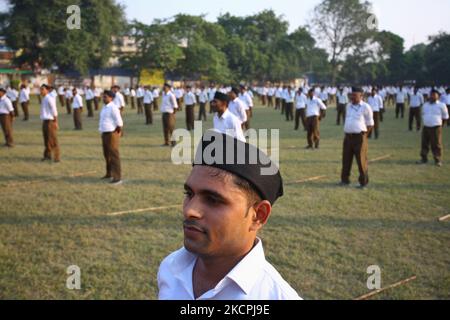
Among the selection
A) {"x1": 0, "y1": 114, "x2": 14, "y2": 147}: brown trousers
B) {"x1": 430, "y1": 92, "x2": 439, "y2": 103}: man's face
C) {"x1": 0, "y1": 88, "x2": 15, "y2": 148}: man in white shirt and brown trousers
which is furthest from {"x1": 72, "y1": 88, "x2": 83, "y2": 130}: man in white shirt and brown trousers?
{"x1": 430, "y1": 92, "x2": 439, "y2": 103}: man's face

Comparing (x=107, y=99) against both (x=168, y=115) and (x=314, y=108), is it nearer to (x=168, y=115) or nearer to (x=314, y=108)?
(x=168, y=115)

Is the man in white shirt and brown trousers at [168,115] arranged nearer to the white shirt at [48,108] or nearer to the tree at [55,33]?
the white shirt at [48,108]

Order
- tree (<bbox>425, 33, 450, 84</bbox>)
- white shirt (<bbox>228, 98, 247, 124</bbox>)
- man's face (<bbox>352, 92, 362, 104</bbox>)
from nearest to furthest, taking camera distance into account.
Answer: man's face (<bbox>352, 92, 362, 104</bbox>), white shirt (<bbox>228, 98, 247, 124</bbox>), tree (<bbox>425, 33, 450, 84</bbox>)

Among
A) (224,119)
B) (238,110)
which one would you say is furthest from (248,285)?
(238,110)

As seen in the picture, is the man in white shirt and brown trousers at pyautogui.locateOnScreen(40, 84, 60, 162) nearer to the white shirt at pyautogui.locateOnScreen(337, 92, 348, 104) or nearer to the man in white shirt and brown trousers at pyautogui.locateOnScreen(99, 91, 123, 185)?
the man in white shirt and brown trousers at pyautogui.locateOnScreen(99, 91, 123, 185)

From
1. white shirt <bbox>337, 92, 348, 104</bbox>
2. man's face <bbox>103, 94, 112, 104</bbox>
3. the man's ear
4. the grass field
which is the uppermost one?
white shirt <bbox>337, 92, 348, 104</bbox>

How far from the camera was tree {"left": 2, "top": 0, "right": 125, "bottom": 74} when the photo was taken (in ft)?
116

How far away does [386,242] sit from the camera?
206 inches

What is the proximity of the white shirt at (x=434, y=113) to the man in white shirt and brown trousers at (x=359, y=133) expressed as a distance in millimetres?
3125

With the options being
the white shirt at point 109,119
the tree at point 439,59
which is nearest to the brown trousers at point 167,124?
the white shirt at point 109,119

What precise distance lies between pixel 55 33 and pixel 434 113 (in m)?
34.3

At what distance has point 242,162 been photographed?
154 centimetres

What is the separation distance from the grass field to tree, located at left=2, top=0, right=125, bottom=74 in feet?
94.0

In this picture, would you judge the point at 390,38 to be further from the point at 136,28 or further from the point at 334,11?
the point at 136,28
